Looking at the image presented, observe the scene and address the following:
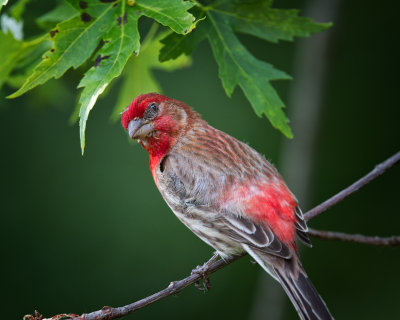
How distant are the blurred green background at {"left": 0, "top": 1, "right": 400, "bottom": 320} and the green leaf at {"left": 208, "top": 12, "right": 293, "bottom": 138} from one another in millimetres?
3320

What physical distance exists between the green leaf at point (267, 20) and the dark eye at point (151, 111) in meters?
0.70

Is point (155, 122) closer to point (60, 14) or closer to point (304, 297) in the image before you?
point (60, 14)

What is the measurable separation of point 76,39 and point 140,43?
39 cm

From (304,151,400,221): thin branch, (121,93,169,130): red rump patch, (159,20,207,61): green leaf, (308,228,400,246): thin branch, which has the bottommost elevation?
(308,228,400,246): thin branch

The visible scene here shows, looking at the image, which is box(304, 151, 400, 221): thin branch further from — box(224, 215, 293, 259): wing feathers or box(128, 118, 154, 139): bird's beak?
box(128, 118, 154, 139): bird's beak

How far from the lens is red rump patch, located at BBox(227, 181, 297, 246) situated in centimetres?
354

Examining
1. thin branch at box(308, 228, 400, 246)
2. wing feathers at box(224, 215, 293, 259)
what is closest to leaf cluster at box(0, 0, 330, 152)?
wing feathers at box(224, 215, 293, 259)

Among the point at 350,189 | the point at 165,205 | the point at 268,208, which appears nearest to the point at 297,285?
the point at 268,208

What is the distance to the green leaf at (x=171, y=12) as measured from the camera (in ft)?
9.37

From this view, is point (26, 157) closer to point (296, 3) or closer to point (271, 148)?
point (271, 148)

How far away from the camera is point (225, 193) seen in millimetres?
3588

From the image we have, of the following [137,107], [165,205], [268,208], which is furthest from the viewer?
[165,205]

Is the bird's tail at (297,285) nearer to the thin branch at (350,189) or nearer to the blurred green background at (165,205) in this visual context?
the thin branch at (350,189)

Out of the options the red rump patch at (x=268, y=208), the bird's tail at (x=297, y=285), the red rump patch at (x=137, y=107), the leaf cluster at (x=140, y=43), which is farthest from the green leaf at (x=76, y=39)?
the bird's tail at (x=297, y=285)
